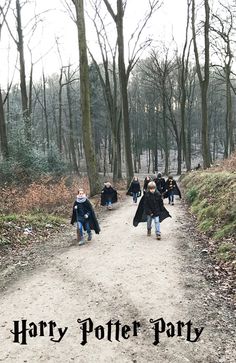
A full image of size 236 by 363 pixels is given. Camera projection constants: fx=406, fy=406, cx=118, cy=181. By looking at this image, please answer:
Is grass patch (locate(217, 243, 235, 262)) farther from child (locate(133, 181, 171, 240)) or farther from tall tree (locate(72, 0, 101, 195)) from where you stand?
tall tree (locate(72, 0, 101, 195))

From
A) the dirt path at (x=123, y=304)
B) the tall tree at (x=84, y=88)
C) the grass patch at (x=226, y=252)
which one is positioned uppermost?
the tall tree at (x=84, y=88)

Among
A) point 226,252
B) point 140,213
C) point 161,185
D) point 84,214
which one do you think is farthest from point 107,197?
point 226,252

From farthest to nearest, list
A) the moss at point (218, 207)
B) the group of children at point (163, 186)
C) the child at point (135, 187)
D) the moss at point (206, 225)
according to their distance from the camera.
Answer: the child at point (135, 187), the group of children at point (163, 186), the moss at point (206, 225), the moss at point (218, 207)

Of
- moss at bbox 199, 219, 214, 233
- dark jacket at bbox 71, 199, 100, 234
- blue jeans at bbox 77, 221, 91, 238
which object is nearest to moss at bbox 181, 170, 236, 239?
moss at bbox 199, 219, 214, 233

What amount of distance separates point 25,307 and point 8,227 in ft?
17.2

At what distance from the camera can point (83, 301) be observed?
6.79 metres

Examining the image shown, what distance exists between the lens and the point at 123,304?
6527 millimetres

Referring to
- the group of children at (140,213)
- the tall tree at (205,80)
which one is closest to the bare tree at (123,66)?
the tall tree at (205,80)

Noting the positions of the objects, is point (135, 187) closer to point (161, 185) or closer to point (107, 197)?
point (161, 185)

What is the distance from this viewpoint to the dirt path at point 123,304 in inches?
200

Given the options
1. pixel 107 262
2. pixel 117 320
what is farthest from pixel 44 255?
pixel 117 320

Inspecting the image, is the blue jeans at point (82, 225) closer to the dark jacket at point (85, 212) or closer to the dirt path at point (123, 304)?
the dark jacket at point (85, 212)

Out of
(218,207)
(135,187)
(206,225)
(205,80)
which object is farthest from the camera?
(205,80)

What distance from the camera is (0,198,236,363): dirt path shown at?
5.08 m
